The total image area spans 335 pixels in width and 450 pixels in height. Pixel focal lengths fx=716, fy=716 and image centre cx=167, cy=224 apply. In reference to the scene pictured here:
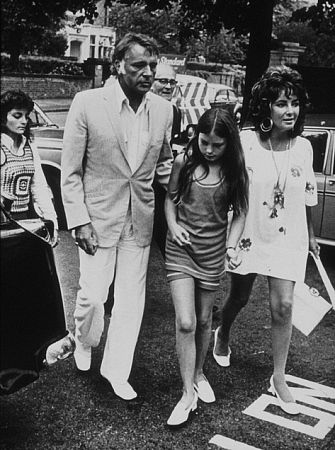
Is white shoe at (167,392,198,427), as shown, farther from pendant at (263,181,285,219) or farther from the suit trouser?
pendant at (263,181,285,219)

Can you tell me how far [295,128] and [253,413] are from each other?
5.45ft

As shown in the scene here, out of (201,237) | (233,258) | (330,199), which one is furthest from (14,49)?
(330,199)

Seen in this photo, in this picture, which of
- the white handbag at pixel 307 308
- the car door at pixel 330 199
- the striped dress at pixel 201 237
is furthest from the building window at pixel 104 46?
the white handbag at pixel 307 308

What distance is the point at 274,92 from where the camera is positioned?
409cm

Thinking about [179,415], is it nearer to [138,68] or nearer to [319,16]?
[138,68]

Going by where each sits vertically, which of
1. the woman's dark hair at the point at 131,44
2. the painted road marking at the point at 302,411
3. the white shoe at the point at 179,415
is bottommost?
the painted road marking at the point at 302,411

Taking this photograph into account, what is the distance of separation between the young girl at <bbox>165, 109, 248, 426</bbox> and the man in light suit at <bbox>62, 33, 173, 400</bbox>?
0.19 meters

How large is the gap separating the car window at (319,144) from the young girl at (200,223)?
151 inches

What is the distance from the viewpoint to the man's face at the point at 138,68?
386 centimetres

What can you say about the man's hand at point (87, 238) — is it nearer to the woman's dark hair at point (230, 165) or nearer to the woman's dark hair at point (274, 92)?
the woman's dark hair at point (230, 165)

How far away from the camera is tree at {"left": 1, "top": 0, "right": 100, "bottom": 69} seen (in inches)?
145

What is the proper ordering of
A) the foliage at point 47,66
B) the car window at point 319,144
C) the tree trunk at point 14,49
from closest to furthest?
the tree trunk at point 14,49 → the foliage at point 47,66 → the car window at point 319,144

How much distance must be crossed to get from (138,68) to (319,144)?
163 inches

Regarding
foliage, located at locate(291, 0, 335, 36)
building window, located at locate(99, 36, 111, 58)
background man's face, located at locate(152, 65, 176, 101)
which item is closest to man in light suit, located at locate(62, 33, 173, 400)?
building window, located at locate(99, 36, 111, 58)
